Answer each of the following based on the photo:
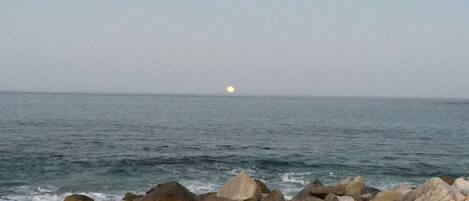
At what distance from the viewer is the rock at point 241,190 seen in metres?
16.2

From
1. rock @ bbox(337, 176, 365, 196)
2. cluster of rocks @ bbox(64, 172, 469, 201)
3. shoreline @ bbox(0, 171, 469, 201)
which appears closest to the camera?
cluster of rocks @ bbox(64, 172, 469, 201)

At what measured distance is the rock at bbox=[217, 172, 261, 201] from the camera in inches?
639

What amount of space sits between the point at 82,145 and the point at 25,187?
1656cm

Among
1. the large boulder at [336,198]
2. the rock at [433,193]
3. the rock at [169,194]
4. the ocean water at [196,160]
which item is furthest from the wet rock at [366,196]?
the rock at [169,194]

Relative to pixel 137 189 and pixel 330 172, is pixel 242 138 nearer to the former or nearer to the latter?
pixel 330 172

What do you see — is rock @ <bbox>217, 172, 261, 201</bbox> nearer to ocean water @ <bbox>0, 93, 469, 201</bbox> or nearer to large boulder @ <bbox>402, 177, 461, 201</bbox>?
large boulder @ <bbox>402, 177, 461, 201</bbox>

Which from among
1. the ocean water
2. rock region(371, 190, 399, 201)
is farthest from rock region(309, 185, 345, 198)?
the ocean water

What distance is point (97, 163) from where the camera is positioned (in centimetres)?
3138

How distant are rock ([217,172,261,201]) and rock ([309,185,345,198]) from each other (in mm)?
2232

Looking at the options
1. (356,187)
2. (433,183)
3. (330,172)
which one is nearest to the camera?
(433,183)

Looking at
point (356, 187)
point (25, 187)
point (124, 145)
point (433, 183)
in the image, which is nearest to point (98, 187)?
point (25, 187)

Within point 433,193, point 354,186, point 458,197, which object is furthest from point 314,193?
point 458,197

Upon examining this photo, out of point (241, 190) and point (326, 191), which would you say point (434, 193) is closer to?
point (326, 191)

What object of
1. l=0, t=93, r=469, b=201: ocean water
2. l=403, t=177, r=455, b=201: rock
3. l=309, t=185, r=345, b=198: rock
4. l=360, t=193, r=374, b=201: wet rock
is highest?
l=403, t=177, r=455, b=201: rock
